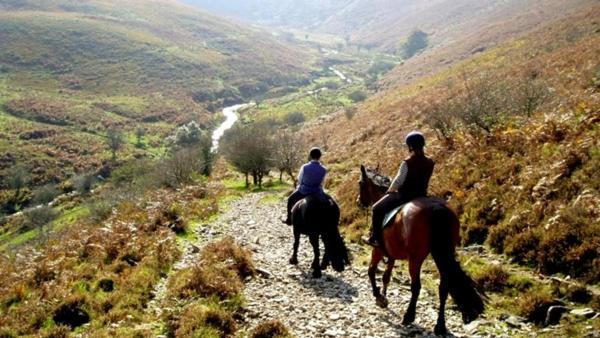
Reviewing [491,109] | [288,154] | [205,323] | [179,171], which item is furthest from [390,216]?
[179,171]

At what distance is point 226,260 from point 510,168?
10138mm

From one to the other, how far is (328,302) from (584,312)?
19.0 ft

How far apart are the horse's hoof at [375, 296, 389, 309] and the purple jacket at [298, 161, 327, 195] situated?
4.12m

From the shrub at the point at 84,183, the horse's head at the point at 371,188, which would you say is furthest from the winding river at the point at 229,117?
the horse's head at the point at 371,188

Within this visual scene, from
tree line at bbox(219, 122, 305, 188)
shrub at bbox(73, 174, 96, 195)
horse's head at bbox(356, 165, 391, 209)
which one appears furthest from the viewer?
shrub at bbox(73, 174, 96, 195)

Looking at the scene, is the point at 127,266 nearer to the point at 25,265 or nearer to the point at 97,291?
the point at 97,291

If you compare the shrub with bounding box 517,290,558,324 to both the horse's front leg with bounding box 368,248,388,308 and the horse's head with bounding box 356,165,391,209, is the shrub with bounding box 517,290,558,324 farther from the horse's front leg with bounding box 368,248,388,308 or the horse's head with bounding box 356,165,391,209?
the horse's head with bounding box 356,165,391,209

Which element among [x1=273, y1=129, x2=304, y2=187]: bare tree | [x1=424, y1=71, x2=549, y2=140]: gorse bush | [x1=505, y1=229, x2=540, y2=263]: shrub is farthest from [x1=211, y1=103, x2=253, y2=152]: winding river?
[x1=505, y1=229, x2=540, y2=263]: shrub

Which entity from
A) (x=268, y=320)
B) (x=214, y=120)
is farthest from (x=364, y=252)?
(x=214, y=120)

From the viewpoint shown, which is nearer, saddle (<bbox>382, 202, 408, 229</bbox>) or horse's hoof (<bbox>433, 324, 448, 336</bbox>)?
horse's hoof (<bbox>433, 324, 448, 336</bbox>)

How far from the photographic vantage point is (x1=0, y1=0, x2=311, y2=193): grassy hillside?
97.8 meters

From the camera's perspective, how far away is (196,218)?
2567 centimetres

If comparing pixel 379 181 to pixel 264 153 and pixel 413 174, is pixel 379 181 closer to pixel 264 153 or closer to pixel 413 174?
pixel 413 174

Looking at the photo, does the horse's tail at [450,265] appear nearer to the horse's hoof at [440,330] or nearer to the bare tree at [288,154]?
the horse's hoof at [440,330]
